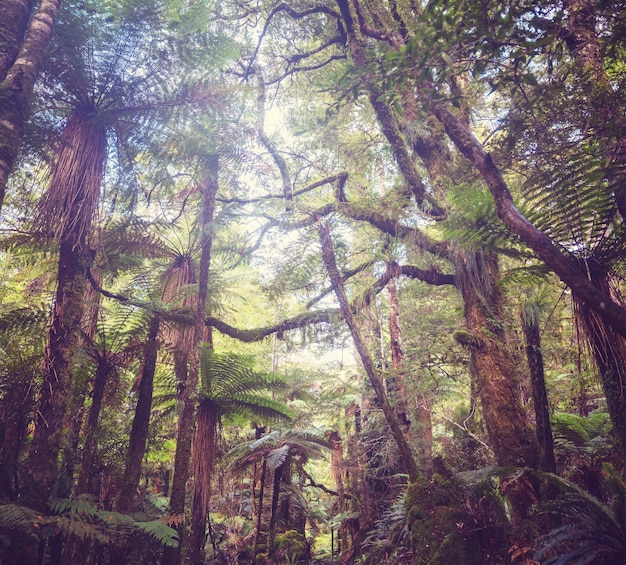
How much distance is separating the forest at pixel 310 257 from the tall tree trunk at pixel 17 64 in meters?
0.02

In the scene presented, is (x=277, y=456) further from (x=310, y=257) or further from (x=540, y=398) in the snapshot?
(x=540, y=398)

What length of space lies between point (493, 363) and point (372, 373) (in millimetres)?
1768

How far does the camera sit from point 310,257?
287 inches

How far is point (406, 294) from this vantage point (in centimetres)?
986

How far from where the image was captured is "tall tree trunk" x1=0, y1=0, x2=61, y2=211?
255cm

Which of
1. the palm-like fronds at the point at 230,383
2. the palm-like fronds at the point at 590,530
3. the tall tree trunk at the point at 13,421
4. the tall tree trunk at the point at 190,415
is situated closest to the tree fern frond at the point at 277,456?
the palm-like fronds at the point at 230,383

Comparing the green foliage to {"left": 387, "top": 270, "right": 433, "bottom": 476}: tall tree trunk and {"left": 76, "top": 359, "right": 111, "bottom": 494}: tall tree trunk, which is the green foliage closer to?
{"left": 76, "top": 359, "right": 111, "bottom": 494}: tall tree trunk

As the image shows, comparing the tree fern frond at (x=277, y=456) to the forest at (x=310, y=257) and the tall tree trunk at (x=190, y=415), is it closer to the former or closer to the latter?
the forest at (x=310, y=257)

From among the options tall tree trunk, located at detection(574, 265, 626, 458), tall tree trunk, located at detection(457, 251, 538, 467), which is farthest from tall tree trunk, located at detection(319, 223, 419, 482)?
tall tree trunk, located at detection(574, 265, 626, 458)

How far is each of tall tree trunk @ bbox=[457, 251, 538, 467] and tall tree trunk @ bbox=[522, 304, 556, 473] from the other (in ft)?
2.47

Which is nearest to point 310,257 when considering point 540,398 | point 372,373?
point 372,373

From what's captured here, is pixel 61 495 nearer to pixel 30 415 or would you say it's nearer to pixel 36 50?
pixel 30 415

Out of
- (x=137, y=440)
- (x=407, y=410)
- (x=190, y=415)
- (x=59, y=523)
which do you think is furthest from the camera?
(x=407, y=410)

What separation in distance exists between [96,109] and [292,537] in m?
9.17
